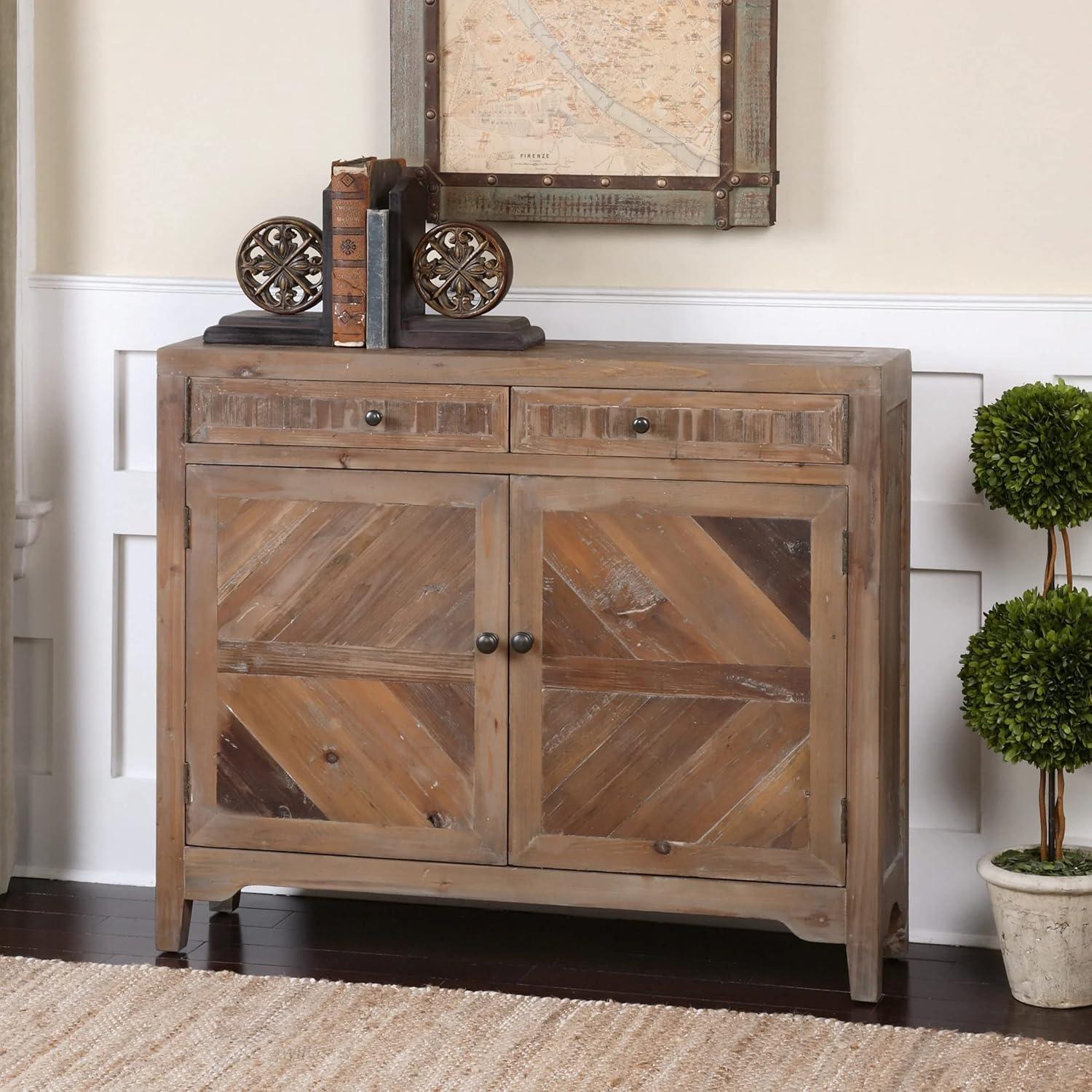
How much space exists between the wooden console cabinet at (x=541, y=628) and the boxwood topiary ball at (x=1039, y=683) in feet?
0.58

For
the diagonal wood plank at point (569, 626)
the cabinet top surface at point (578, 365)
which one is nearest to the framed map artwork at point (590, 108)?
the cabinet top surface at point (578, 365)

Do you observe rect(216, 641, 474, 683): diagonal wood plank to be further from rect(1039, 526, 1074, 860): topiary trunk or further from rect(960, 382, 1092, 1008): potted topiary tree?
rect(1039, 526, 1074, 860): topiary trunk

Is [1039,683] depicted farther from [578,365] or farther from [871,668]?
[578,365]

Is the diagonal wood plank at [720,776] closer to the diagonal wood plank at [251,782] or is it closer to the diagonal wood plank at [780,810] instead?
the diagonal wood plank at [780,810]

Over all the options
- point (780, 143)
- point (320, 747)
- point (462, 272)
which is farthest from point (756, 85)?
point (320, 747)

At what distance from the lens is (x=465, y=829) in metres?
2.88

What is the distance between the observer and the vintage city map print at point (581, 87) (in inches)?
121

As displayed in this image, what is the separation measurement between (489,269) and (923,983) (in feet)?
4.74

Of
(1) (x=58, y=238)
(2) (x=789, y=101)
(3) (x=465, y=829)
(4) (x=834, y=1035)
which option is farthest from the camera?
(1) (x=58, y=238)

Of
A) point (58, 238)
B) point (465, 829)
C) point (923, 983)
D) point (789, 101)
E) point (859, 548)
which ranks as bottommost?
point (923, 983)

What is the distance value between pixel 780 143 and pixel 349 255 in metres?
0.83

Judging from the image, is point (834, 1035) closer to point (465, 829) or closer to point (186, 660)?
point (465, 829)

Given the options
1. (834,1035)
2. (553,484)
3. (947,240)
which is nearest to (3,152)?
(553,484)

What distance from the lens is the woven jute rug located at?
250 centimetres
